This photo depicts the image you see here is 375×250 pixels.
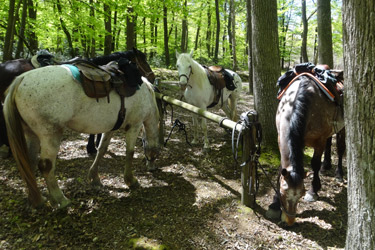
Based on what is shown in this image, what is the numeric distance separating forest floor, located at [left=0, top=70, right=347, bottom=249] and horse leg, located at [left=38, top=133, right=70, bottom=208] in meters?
0.16

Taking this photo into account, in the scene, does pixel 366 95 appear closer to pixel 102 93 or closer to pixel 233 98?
pixel 102 93

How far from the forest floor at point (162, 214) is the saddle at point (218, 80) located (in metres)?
2.56

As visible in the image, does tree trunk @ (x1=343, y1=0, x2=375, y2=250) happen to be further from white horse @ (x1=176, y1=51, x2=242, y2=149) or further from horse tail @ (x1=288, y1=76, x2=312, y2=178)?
white horse @ (x1=176, y1=51, x2=242, y2=149)

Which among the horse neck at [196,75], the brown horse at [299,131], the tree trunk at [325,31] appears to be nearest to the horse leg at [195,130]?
the horse neck at [196,75]

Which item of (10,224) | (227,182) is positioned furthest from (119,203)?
(227,182)

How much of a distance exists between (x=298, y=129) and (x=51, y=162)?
10.3ft

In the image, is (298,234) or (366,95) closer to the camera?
(366,95)

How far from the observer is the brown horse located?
8.72 ft

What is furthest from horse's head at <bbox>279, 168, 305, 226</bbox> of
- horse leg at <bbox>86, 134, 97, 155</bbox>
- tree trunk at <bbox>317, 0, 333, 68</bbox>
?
tree trunk at <bbox>317, 0, 333, 68</bbox>

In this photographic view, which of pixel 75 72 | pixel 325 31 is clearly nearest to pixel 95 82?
pixel 75 72

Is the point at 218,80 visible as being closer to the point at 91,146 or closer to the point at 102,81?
the point at 91,146

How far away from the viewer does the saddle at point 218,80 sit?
21.1 ft

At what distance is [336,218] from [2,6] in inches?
466

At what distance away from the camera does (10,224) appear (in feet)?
9.03
